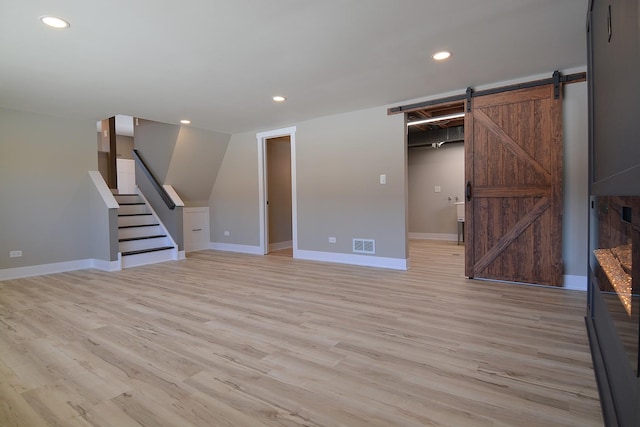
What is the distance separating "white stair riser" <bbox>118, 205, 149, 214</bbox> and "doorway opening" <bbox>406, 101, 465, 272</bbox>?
542cm

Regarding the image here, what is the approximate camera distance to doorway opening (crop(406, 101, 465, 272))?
7.16m

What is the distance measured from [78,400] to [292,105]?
3.90 meters

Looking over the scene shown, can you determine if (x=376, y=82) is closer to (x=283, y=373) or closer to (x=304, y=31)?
(x=304, y=31)

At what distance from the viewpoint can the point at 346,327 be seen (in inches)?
103

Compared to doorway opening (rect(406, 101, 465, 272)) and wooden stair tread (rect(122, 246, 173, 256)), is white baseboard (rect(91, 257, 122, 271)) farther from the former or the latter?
doorway opening (rect(406, 101, 465, 272))

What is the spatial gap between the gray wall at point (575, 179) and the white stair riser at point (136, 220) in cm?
644

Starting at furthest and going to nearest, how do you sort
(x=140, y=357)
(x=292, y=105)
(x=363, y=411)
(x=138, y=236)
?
(x=138, y=236)
(x=292, y=105)
(x=140, y=357)
(x=363, y=411)

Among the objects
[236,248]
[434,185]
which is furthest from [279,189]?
[434,185]

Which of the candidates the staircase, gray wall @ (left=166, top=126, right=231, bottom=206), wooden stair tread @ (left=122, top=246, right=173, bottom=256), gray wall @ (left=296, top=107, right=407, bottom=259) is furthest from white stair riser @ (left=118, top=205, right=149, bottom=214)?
gray wall @ (left=296, top=107, right=407, bottom=259)

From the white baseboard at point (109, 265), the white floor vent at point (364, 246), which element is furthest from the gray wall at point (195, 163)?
the white floor vent at point (364, 246)

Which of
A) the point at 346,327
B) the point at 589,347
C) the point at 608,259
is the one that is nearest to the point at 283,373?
the point at 346,327

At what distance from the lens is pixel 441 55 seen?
308 cm

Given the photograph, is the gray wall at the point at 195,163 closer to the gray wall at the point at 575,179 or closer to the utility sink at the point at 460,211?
the utility sink at the point at 460,211

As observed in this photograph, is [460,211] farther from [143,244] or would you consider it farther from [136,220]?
[136,220]
